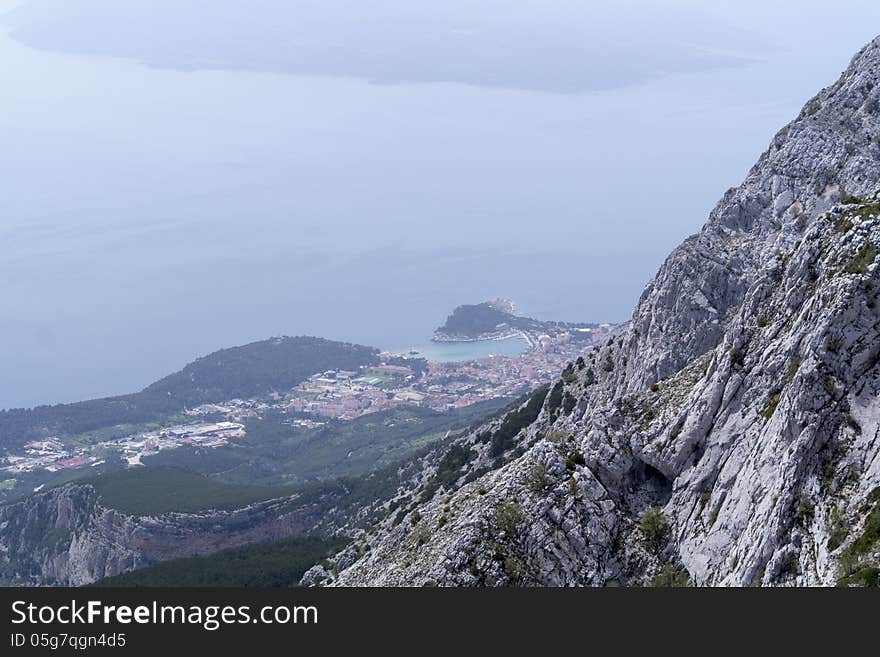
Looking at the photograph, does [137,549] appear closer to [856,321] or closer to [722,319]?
[722,319]

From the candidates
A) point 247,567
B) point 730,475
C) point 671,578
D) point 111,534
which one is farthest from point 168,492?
point 730,475

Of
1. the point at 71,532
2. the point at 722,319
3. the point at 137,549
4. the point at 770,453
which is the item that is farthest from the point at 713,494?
the point at 71,532

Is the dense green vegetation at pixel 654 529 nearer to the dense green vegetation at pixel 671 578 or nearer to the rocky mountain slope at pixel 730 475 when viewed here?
the rocky mountain slope at pixel 730 475

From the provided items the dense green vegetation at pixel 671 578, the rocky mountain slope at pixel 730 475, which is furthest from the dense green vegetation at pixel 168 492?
the dense green vegetation at pixel 671 578

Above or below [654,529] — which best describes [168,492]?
below

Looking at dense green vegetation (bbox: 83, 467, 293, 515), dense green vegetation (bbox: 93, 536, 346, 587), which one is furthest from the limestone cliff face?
dense green vegetation (bbox: 93, 536, 346, 587)

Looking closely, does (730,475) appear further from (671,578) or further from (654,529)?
(671,578)
